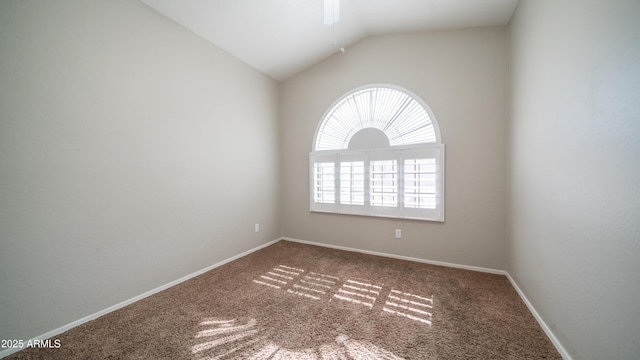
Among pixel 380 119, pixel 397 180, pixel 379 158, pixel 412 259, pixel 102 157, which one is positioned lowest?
pixel 412 259

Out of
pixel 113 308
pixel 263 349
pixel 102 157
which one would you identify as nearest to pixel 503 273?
pixel 263 349

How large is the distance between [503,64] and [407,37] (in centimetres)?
122

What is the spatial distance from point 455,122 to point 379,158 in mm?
1049

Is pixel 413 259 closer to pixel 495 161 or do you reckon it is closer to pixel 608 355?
pixel 495 161

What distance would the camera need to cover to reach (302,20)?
281 cm

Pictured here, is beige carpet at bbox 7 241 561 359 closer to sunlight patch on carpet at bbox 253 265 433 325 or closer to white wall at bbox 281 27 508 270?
sunlight patch on carpet at bbox 253 265 433 325

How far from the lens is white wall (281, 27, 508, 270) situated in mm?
2715

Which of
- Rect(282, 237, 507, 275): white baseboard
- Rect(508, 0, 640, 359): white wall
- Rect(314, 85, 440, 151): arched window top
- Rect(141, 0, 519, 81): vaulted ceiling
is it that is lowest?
Rect(282, 237, 507, 275): white baseboard

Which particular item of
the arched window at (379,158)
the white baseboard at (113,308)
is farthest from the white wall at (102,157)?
the arched window at (379,158)

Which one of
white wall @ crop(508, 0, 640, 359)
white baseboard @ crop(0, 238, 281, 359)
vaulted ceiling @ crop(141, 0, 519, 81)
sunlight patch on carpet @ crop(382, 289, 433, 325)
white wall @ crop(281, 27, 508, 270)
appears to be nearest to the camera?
white wall @ crop(508, 0, 640, 359)

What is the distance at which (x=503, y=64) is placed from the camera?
2660 mm

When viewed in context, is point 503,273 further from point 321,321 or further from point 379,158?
point 321,321

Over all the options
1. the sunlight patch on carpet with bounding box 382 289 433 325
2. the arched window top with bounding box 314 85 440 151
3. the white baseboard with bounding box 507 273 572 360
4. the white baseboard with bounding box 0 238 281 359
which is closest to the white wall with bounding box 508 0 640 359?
the white baseboard with bounding box 507 273 572 360

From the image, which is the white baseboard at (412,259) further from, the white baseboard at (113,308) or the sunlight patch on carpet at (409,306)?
the white baseboard at (113,308)
